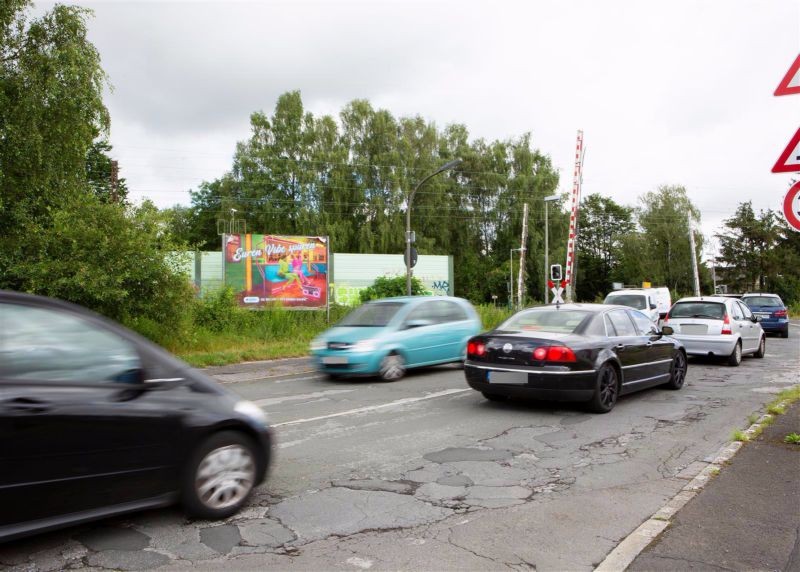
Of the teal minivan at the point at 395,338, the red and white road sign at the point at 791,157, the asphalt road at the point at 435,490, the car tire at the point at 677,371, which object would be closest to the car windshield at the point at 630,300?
the teal minivan at the point at 395,338

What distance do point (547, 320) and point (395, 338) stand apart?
365cm

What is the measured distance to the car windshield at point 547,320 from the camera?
8.40 metres

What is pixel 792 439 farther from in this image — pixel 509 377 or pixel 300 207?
pixel 300 207

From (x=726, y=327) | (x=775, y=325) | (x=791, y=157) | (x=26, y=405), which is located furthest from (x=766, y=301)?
(x=26, y=405)

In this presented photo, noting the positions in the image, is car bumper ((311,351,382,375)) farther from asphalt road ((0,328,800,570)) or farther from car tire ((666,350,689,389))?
car tire ((666,350,689,389))

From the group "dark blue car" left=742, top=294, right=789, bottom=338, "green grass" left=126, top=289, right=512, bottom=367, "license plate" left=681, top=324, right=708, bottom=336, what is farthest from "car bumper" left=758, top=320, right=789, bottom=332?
"green grass" left=126, top=289, right=512, bottom=367

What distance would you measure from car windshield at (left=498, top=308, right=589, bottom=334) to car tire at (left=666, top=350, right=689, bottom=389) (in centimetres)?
265

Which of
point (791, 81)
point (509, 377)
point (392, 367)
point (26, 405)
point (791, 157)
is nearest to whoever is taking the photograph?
point (26, 405)

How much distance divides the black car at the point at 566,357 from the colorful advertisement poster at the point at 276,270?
14.7 m

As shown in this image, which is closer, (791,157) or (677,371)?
(791,157)

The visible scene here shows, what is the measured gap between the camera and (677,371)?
34.3 ft

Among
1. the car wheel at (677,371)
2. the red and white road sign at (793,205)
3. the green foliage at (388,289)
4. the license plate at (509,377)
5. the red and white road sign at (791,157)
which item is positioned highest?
the red and white road sign at (791,157)

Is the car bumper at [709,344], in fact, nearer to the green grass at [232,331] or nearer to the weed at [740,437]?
the weed at [740,437]

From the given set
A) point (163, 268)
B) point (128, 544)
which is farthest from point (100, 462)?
point (163, 268)
